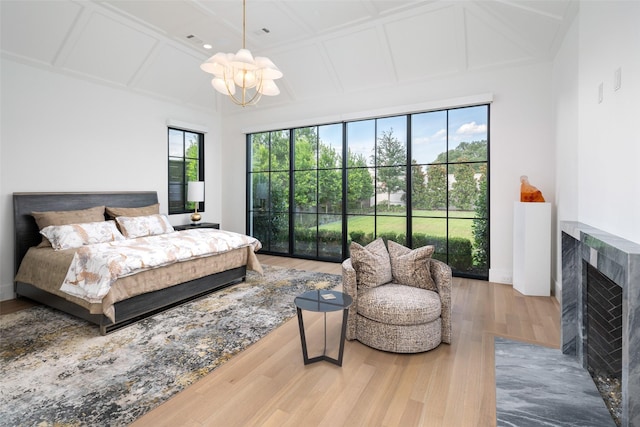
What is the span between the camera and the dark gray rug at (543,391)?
176 centimetres

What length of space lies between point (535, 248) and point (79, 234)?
5.28m

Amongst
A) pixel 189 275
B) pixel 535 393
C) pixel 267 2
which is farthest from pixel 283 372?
pixel 267 2

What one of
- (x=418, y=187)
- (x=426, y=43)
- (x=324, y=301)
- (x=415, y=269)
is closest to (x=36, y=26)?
(x=324, y=301)

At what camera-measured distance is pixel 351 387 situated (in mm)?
2045

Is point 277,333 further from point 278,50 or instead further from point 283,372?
point 278,50

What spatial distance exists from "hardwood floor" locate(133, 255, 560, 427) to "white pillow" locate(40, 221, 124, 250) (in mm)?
2580

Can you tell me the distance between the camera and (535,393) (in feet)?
6.55

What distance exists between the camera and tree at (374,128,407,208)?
4980mm

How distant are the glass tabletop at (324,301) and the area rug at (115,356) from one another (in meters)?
0.68

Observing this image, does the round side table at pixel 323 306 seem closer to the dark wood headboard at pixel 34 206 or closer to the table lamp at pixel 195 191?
the dark wood headboard at pixel 34 206

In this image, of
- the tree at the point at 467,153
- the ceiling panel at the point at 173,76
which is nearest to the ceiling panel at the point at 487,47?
the tree at the point at 467,153

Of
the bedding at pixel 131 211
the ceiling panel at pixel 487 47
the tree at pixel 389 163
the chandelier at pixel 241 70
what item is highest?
the ceiling panel at pixel 487 47

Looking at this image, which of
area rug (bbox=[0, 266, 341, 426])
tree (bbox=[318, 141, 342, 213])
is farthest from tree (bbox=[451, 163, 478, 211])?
area rug (bbox=[0, 266, 341, 426])

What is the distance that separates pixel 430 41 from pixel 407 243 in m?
2.79
